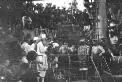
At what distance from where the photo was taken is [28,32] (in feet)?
17.1

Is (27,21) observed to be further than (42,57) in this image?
No

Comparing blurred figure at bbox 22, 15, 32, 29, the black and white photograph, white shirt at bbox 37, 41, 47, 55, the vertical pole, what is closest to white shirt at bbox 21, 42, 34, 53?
the black and white photograph

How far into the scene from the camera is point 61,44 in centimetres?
530

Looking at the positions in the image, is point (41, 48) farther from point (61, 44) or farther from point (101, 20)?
point (101, 20)

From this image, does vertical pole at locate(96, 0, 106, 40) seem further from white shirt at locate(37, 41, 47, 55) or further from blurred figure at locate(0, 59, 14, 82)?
blurred figure at locate(0, 59, 14, 82)

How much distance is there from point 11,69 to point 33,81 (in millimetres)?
454

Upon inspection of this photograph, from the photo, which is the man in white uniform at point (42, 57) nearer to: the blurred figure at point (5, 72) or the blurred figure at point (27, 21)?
the blurred figure at point (27, 21)

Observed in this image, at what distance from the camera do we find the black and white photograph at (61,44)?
501 centimetres

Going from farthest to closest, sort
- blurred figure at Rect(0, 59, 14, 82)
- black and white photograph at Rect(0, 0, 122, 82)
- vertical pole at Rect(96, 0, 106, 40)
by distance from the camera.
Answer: vertical pole at Rect(96, 0, 106, 40), black and white photograph at Rect(0, 0, 122, 82), blurred figure at Rect(0, 59, 14, 82)

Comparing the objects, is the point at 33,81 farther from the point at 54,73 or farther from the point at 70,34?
the point at 70,34

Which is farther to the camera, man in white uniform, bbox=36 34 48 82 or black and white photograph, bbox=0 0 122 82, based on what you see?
man in white uniform, bbox=36 34 48 82

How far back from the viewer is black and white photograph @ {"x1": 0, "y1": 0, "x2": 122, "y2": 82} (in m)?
5.01

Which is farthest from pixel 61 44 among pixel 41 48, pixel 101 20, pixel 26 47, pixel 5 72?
pixel 5 72

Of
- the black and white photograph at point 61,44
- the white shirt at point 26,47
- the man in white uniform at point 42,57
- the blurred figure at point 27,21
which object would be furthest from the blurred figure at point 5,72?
the blurred figure at point 27,21
